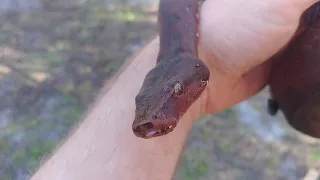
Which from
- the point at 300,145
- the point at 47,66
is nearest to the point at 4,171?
the point at 47,66

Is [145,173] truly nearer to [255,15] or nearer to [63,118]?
[255,15]

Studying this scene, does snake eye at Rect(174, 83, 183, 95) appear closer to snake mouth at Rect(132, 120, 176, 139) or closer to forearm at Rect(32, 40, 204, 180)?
snake mouth at Rect(132, 120, 176, 139)

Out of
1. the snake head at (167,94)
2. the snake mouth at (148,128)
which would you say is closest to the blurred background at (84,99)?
the snake head at (167,94)

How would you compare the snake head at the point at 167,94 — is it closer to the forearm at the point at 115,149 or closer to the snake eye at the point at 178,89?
the snake eye at the point at 178,89

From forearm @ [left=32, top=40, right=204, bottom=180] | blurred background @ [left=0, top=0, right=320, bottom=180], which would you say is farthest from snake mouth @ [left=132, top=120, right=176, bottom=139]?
blurred background @ [left=0, top=0, right=320, bottom=180]

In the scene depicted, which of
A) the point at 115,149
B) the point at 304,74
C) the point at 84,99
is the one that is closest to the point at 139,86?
the point at 115,149
